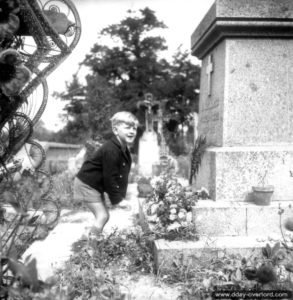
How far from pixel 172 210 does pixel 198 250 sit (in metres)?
0.44

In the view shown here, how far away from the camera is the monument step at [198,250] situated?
292cm

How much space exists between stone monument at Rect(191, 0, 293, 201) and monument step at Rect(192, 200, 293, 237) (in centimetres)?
24

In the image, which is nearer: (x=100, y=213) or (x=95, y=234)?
(x=95, y=234)

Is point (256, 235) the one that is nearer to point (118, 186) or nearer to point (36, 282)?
point (118, 186)

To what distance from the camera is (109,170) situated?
343 centimetres

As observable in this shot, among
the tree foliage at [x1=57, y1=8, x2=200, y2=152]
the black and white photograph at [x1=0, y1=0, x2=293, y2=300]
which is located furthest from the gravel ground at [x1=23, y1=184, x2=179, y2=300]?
the tree foliage at [x1=57, y1=8, x2=200, y2=152]

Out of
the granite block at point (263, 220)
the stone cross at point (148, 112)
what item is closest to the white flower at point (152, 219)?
the granite block at point (263, 220)

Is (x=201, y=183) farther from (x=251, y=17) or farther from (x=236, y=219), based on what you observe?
(x=251, y=17)

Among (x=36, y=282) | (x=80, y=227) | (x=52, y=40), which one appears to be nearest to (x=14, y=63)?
(x=36, y=282)

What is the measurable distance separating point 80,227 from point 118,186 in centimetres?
145

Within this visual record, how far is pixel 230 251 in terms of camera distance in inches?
120

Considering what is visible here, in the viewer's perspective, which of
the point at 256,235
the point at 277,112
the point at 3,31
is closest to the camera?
the point at 3,31

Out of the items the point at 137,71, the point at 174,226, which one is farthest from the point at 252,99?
the point at 137,71

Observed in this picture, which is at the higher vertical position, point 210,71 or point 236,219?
point 210,71
